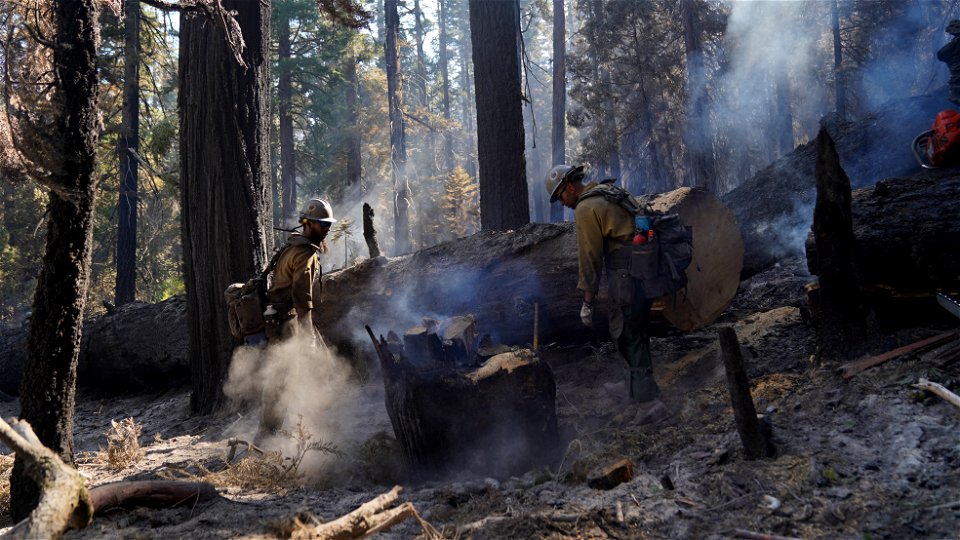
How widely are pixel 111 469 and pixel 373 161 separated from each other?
28376 millimetres

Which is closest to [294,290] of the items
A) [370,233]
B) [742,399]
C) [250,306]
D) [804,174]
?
[250,306]

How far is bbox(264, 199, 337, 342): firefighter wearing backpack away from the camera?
6.15 metres

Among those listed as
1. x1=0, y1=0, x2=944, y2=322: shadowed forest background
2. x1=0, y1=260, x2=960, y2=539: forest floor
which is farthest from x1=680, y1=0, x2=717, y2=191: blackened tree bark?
x1=0, y1=260, x2=960, y2=539: forest floor

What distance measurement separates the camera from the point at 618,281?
17.9 ft

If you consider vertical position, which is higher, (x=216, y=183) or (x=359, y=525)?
(x=216, y=183)

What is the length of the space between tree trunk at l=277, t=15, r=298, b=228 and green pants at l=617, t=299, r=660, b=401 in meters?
22.0

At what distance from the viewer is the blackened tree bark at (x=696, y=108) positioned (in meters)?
21.6

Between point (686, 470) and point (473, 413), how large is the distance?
5.42 ft

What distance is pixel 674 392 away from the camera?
545 centimetres

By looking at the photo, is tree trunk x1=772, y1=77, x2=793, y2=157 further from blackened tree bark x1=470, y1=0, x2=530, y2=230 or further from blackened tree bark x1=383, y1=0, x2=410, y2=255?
blackened tree bark x1=470, y1=0, x2=530, y2=230

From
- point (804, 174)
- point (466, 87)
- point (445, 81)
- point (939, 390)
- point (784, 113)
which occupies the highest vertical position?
point (466, 87)

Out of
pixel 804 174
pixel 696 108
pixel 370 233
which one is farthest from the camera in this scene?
pixel 696 108

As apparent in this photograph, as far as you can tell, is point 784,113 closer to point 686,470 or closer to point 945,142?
point 945,142

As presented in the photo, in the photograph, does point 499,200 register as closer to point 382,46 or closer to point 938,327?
point 938,327
